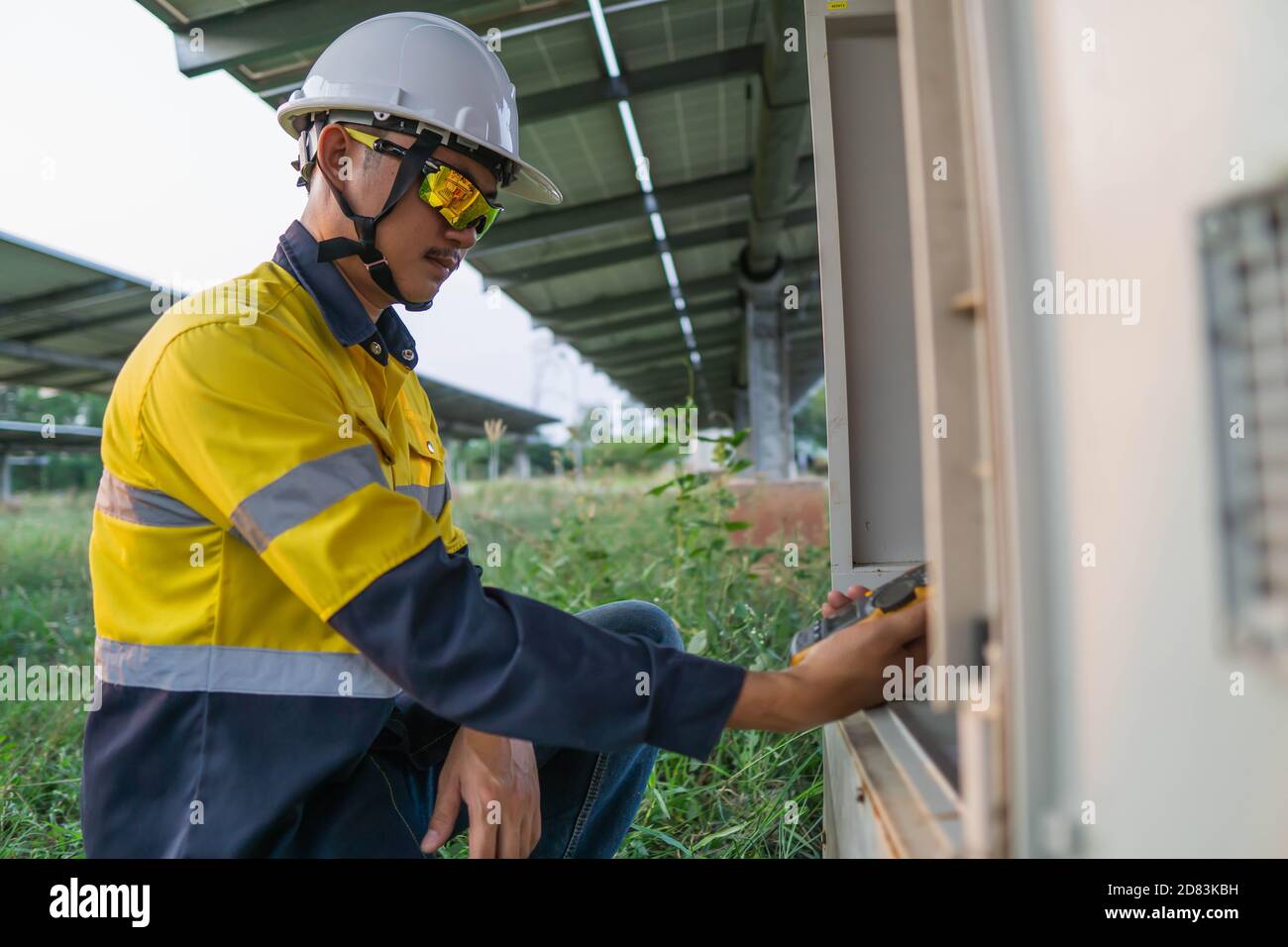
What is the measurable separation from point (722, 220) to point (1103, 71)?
9.07 m

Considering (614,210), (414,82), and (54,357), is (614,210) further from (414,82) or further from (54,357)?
(414,82)

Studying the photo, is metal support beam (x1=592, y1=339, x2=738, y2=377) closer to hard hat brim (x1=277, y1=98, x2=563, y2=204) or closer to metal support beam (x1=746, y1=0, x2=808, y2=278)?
metal support beam (x1=746, y1=0, x2=808, y2=278)

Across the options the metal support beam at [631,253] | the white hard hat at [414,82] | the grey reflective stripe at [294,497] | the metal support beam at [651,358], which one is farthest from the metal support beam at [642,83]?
the metal support beam at [651,358]

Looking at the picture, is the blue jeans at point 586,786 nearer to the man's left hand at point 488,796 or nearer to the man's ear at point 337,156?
the man's left hand at point 488,796

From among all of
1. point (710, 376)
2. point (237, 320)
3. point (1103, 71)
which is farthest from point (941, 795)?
point (710, 376)

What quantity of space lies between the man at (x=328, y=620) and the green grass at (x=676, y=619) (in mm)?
1096

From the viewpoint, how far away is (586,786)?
1896mm

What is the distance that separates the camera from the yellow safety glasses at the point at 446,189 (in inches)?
64.5

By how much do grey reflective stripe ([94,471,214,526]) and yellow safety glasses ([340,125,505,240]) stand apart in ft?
2.21

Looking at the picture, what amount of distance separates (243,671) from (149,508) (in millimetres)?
285

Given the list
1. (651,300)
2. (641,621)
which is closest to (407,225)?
(641,621)

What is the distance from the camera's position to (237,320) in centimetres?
138
